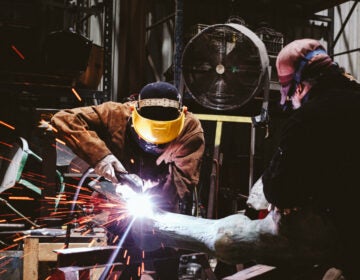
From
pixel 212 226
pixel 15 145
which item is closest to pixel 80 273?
pixel 212 226

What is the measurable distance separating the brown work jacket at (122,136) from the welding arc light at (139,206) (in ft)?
1.88

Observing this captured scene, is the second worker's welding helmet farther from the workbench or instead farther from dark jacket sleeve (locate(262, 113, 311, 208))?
the workbench

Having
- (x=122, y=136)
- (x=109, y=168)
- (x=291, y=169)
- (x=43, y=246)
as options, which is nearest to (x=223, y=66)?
(x=122, y=136)

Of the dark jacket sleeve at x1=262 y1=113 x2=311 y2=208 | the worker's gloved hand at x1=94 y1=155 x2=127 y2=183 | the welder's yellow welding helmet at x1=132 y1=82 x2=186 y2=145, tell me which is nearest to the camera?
the dark jacket sleeve at x1=262 y1=113 x2=311 y2=208

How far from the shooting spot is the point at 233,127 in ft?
30.7

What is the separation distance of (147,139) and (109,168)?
1.22ft

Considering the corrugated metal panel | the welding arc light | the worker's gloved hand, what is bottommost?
the welding arc light

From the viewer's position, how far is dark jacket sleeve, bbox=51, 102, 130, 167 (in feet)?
11.2

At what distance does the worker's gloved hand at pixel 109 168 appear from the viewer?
3227mm

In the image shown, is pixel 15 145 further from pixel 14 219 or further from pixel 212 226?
pixel 212 226

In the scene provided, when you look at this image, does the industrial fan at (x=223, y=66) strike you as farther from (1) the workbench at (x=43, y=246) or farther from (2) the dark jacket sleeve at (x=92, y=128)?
(1) the workbench at (x=43, y=246)

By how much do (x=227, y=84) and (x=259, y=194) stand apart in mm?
2493

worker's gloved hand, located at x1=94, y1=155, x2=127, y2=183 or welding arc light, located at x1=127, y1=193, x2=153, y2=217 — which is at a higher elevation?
worker's gloved hand, located at x1=94, y1=155, x2=127, y2=183

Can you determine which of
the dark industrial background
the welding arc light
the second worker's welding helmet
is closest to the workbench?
the dark industrial background
